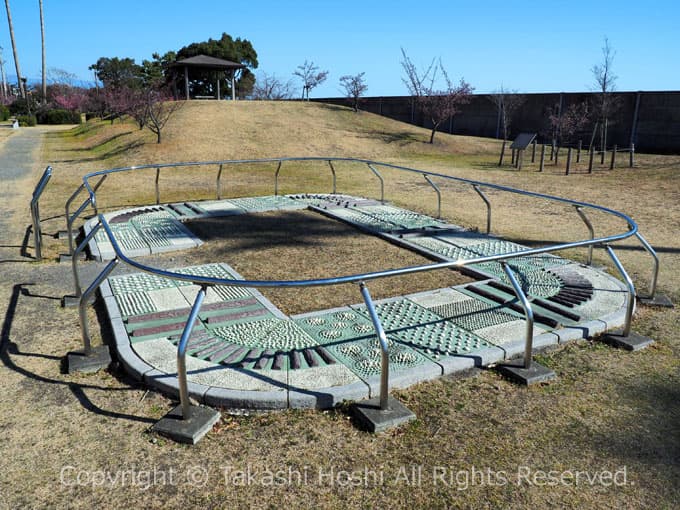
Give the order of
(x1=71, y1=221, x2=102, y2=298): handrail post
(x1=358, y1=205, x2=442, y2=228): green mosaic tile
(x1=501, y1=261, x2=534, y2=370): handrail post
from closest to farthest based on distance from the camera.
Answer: (x1=501, y1=261, x2=534, y2=370): handrail post < (x1=71, y1=221, x2=102, y2=298): handrail post < (x1=358, y1=205, x2=442, y2=228): green mosaic tile

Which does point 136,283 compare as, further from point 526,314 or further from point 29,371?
point 526,314

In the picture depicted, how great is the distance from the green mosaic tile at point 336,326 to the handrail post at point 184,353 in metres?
1.27

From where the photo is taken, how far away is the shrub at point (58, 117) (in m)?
42.5

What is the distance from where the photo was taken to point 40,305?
4949 mm

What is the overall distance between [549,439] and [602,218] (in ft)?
23.5

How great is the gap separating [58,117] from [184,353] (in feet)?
152

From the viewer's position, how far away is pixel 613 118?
21828 millimetres

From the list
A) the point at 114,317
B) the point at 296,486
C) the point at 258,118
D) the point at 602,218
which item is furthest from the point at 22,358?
the point at 258,118

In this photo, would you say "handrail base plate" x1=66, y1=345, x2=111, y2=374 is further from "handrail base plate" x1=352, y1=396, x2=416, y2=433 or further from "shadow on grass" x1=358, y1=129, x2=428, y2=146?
"shadow on grass" x1=358, y1=129, x2=428, y2=146

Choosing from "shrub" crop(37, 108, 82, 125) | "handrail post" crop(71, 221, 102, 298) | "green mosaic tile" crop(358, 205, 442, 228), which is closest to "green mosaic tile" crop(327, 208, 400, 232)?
"green mosaic tile" crop(358, 205, 442, 228)

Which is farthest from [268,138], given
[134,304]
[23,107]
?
[23,107]

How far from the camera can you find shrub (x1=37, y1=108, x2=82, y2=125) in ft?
139

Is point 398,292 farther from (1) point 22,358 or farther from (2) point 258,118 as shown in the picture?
(2) point 258,118

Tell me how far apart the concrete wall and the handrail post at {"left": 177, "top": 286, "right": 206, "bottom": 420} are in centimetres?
2181
